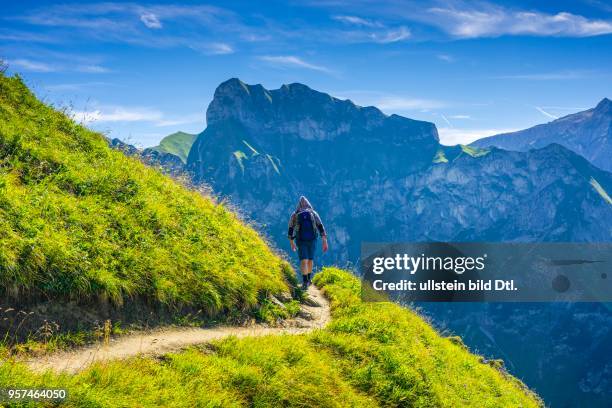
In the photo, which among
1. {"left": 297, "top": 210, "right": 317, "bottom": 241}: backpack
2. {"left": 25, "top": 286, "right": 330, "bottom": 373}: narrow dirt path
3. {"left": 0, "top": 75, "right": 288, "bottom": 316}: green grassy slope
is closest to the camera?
{"left": 25, "top": 286, "right": 330, "bottom": 373}: narrow dirt path

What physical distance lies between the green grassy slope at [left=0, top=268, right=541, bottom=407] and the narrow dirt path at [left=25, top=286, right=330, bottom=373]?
560 mm

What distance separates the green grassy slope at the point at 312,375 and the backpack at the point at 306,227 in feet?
10.5

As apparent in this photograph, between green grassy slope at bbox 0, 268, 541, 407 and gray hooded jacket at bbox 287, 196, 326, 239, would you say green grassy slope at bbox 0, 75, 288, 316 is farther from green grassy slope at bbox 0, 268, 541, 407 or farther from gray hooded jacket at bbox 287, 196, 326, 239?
green grassy slope at bbox 0, 268, 541, 407

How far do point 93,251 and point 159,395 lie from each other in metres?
4.47

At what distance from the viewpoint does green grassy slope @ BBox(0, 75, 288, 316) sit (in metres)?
9.36

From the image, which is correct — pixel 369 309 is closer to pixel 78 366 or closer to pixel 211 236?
pixel 211 236

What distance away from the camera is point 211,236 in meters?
14.8

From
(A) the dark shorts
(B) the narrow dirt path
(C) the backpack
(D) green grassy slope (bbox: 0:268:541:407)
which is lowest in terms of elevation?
(D) green grassy slope (bbox: 0:268:541:407)

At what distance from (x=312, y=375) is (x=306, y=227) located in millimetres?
8535

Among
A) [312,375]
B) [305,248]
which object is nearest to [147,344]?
[312,375]

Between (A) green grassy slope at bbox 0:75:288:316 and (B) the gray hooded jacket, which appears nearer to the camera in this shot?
(A) green grassy slope at bbox 0:75:288:316

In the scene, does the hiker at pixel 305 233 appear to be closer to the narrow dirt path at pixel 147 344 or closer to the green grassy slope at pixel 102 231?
the green grassy slope at pixel 102 231

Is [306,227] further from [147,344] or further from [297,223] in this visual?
[147,344]

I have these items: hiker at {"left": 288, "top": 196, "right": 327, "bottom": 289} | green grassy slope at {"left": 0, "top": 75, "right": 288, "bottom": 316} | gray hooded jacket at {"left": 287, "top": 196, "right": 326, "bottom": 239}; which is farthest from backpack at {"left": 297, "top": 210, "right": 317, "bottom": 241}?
green grassy slope at {"left": 0, "top": 75, "right": 288, "bottom": 316}
